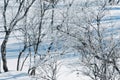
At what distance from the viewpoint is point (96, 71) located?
10.6 metres

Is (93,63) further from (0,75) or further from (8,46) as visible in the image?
(8,46)

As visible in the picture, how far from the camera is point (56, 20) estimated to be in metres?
16.1

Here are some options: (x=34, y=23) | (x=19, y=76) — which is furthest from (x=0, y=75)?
(x=34, y=23)

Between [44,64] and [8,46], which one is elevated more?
[44,64]

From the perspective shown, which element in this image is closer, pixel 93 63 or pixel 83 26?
pixel 93 63

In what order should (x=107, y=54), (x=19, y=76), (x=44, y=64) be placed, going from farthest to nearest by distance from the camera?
(x=19, y=76)
(x=44, y=64)
(x=107, y=54)

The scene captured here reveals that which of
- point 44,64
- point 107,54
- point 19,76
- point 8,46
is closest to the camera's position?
point 107,54

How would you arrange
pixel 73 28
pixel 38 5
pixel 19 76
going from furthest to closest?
pixel 38 5
pixel 19 76
pixel 73 28

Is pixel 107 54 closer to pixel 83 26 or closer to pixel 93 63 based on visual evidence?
pixel 93 63

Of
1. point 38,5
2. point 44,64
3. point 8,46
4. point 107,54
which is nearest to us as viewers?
point 107,54

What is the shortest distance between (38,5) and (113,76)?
674cm

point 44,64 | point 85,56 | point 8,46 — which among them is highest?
point 85,56

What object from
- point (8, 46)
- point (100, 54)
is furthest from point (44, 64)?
point (8, 46)

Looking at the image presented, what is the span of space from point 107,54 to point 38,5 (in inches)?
274
